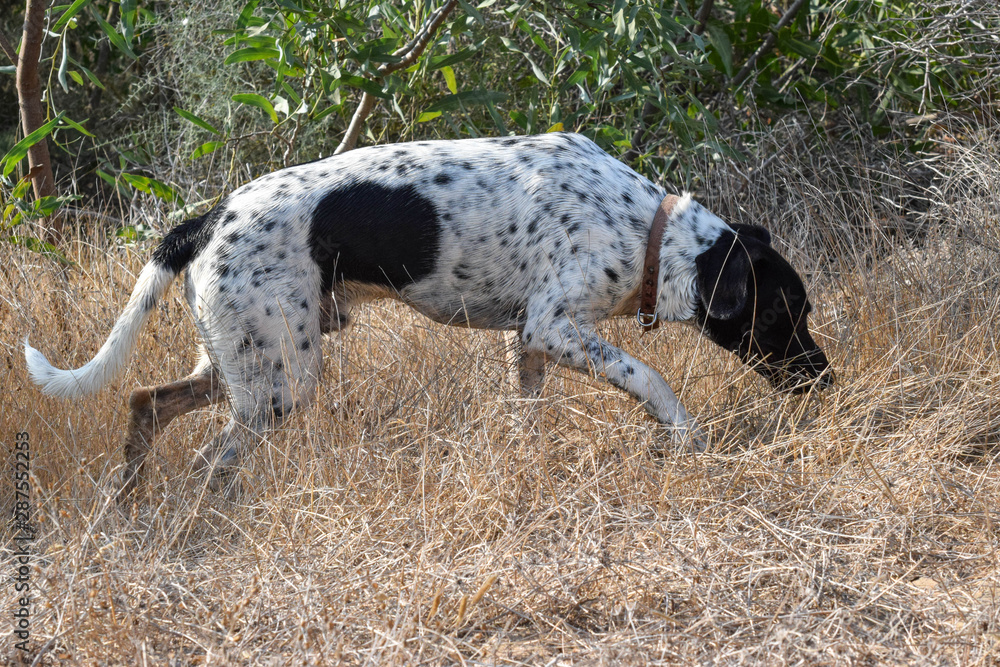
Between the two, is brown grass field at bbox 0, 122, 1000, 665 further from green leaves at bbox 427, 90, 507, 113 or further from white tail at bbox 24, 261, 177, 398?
green leaves at bbox 427, 90, 507, 113

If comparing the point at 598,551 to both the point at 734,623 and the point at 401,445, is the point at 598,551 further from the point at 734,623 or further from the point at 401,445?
the point at 401,445

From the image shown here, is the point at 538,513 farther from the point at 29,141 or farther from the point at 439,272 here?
the point at 29,141

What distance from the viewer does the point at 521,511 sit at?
2.99 metres

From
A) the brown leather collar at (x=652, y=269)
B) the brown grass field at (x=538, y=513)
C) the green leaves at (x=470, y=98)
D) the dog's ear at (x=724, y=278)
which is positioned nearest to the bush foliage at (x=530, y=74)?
the green leaves at (x=470, y=98)

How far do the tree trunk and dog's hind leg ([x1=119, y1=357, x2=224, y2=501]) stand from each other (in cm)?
222

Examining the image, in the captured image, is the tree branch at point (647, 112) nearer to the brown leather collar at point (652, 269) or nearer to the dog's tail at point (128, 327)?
the brown leather collar at point (652, 269)

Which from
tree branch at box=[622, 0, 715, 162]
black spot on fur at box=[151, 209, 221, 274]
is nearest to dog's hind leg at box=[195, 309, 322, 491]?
black spot on fur at box=[151, 209, 221, 274]

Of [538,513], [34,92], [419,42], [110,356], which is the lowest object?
[538,513]

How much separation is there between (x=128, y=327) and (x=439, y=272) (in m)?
1.07

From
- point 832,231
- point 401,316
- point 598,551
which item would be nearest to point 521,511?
point 598,551

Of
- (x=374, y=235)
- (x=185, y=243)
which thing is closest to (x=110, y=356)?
(x=185, y=243)

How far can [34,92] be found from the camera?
521cm

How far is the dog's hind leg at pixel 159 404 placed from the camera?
11.5ft

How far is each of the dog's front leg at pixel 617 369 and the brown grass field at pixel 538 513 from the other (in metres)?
0.08
